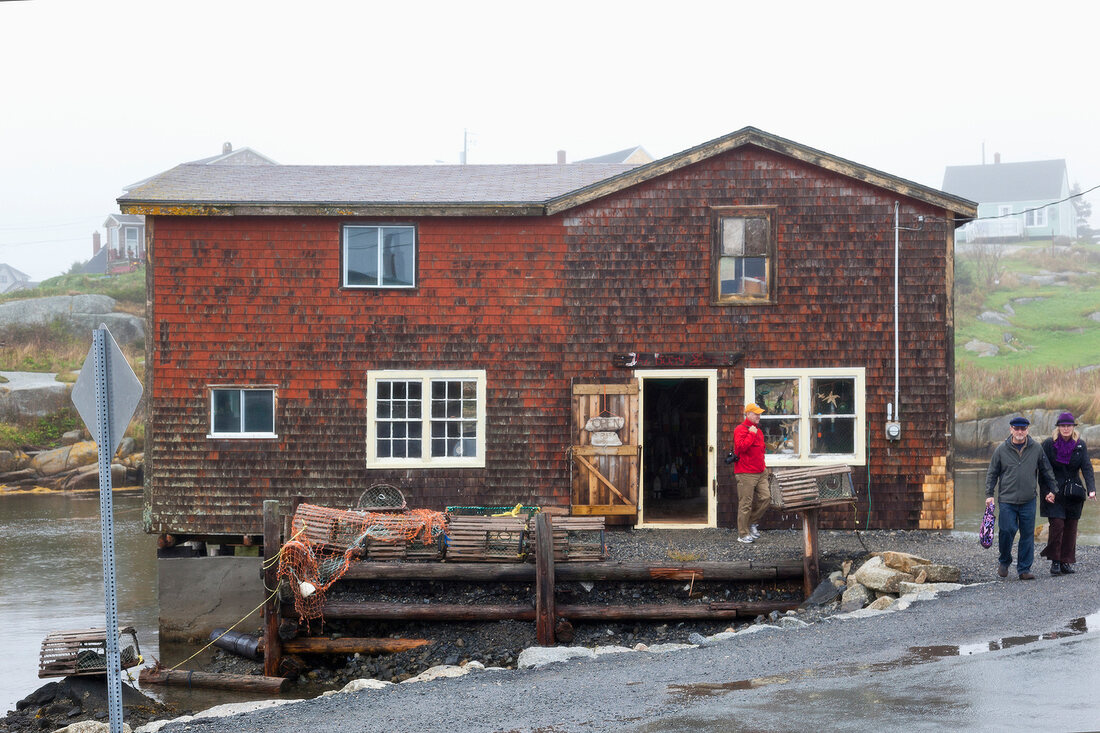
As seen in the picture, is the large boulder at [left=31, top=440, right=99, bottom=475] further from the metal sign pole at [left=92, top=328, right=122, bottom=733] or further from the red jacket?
the metal sign pole at [left=92, top=328, right=122, bottom=733]

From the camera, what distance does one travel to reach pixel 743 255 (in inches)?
607

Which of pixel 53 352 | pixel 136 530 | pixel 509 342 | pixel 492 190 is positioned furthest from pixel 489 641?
pixel 53 352

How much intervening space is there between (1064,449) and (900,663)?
4766 mm

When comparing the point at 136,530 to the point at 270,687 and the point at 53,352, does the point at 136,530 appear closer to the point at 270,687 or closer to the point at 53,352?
the point at 270,687

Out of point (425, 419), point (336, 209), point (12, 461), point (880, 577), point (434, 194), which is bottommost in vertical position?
point (12, 461)

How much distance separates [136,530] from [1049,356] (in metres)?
38.8

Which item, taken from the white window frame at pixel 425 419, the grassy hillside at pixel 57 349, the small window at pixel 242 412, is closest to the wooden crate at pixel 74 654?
the small window at pixel 242 412

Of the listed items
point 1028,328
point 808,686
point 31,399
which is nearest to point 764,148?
point 808,686

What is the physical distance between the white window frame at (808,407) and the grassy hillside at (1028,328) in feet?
81.1

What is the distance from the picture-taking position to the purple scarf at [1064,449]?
38.8ft

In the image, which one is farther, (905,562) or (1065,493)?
(905,562)

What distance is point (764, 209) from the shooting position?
15.4 m

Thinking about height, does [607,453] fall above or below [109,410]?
below

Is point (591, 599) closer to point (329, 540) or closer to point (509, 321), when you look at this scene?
point (329, 540)
